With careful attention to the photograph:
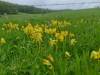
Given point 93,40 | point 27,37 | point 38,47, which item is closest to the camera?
point 38,47

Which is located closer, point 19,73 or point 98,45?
point 19,73

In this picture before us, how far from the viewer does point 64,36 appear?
4.86 m

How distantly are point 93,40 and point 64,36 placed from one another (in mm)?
375

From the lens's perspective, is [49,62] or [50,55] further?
[50,55]

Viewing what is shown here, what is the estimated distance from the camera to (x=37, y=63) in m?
3.66

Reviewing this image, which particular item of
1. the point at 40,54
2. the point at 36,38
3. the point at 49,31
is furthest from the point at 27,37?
the point at 40,54

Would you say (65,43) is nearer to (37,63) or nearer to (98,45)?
(98,45)

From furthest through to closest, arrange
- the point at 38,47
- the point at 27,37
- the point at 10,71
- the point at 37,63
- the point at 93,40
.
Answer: the point at 27,37 < the point at 93,40 < the point at 38,47 < the point at 37,63 < the point at 10,71

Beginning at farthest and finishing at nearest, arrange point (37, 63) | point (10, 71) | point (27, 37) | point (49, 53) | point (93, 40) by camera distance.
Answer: point (27, 37) → point (93, 40) → point (49, 53) → point (37, 63) → point (10, 71)

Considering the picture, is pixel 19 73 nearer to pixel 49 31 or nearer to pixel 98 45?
pixel 98 45

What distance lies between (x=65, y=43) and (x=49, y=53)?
22.4 inches

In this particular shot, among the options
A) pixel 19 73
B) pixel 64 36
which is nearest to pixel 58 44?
pixel 64 36

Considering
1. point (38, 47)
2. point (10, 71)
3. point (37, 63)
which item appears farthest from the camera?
point (38, 47)

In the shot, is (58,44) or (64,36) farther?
(64,36)
